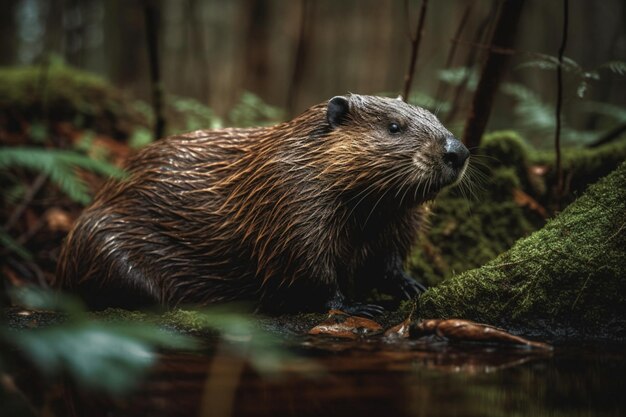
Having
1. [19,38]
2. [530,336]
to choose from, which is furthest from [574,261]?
[19,38]

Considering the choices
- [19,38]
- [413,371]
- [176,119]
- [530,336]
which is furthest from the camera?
[19,38]

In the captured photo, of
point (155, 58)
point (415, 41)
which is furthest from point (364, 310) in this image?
point (155, 58)

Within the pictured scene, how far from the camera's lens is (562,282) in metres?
4.31

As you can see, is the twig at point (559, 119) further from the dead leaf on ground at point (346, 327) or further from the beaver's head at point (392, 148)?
the dead leaf on ground at point (346, 327)

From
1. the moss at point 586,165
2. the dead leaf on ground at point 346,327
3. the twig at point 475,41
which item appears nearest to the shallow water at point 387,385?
the dead leaf on ground at point 346,327

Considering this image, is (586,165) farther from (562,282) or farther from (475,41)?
(562,282)

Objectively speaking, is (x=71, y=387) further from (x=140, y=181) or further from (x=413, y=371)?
(x=140, y=181)

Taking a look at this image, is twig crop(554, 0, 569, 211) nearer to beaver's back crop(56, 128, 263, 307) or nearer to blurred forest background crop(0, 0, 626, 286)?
blurred forest background crop(0, 0, 626, 286)

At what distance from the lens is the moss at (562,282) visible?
4.16 m

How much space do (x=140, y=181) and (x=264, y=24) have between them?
9905 millimetres

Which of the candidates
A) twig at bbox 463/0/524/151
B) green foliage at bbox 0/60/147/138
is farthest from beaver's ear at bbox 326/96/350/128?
green foliage at bbox 0/60/147/138

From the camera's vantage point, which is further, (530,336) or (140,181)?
(140,181)

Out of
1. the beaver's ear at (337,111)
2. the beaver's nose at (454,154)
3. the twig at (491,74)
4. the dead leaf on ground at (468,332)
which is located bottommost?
the dead leaf on ground at (468,332)

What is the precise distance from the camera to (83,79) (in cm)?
959
